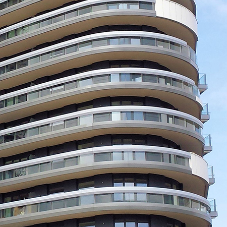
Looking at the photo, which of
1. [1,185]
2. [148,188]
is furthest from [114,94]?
[1,185]

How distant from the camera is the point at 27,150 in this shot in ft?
205

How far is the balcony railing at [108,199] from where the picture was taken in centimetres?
5444

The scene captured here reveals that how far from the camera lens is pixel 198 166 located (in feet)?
196

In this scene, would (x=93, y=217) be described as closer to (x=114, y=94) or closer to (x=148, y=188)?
(x=148, y=188)

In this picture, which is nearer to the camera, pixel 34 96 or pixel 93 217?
pixel 93 217

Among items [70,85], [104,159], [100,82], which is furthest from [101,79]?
[104,159]

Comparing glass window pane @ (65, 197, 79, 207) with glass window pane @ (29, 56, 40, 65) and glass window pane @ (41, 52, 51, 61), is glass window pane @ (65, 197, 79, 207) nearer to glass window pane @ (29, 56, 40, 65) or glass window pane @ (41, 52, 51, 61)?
glass window pane @ (41, 52, 51, 61)

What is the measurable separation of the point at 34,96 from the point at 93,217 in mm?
13938

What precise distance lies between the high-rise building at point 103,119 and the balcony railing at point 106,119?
3.7 inches

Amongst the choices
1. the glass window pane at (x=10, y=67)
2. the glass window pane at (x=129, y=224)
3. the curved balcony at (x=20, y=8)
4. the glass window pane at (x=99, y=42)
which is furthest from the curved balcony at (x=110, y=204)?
the curved balcony at (x=20, y=8)

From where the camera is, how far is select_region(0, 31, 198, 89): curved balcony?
60.4m

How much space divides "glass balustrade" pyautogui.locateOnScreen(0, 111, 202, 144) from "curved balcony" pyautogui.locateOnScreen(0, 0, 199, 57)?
9.68 meters

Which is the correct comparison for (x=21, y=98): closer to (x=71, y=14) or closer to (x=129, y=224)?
(x=71, y=14)

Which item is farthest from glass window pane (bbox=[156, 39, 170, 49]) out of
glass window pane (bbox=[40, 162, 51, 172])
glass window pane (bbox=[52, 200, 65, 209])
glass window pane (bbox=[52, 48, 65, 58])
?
glass window pane (bbox=[52, 200, 65, 209])
